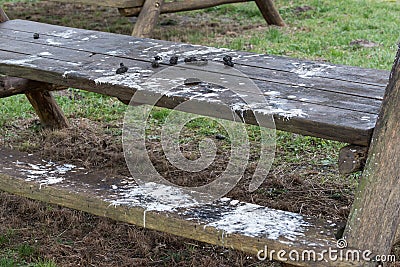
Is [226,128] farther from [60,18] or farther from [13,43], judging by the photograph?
[60,18]

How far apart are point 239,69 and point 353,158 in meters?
0.87

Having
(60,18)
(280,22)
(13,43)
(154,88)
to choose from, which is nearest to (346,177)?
(154,88)

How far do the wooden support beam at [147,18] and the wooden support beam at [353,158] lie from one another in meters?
4.09

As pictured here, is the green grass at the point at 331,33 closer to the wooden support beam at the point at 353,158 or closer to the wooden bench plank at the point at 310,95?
the wooden bench plank at the point at 310,95

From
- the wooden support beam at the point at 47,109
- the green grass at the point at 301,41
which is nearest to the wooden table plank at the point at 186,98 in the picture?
the wooden support beam at the point at 47,109

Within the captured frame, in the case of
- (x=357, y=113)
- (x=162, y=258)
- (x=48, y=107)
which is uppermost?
(x=357, y=113)

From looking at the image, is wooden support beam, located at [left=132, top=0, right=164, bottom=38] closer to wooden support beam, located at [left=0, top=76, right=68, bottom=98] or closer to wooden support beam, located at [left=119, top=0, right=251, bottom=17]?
wooden support beam, located at [left=119, top=0, right=251, bottom=17]

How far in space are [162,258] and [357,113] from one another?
1152mm

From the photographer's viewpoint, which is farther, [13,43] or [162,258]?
[13,43]

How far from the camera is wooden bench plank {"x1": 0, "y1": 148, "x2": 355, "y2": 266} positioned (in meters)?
2.14

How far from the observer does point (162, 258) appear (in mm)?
3020

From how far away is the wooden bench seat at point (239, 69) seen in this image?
2.34 meters

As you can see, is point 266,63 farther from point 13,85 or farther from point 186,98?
point 13,85

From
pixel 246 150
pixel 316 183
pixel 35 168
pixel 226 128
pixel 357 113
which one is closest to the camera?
pixel 357 113
